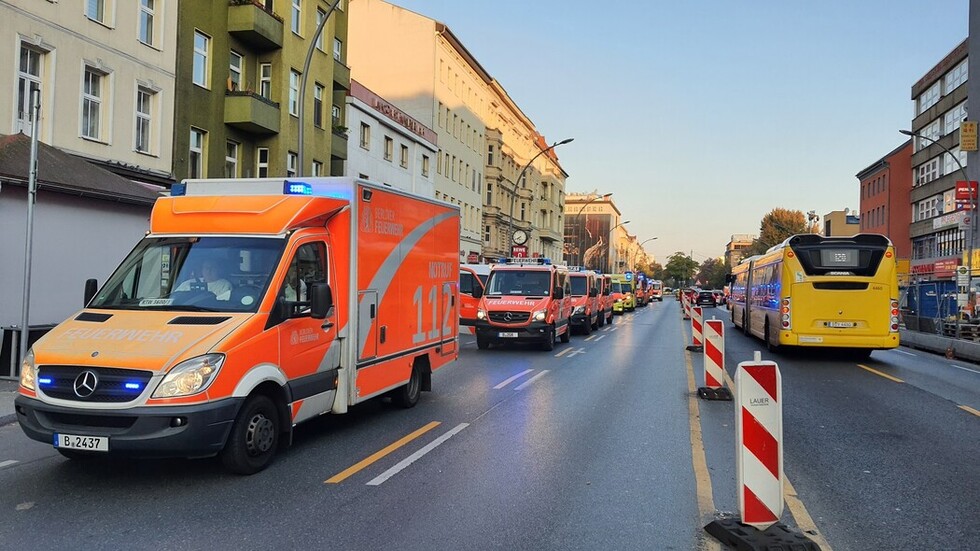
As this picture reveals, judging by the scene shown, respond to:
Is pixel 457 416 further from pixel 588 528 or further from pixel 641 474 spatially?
pixel 588 528

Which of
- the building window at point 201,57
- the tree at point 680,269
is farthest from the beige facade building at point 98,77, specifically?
the tree at point 680,269

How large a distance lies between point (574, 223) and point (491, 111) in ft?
230

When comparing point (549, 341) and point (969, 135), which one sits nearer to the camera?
point (549, 341)

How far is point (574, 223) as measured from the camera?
425ft

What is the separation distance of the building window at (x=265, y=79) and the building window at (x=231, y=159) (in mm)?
2375

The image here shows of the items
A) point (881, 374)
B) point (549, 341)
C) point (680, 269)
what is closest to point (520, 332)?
point (549, 341)

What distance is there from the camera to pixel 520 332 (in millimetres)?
18125

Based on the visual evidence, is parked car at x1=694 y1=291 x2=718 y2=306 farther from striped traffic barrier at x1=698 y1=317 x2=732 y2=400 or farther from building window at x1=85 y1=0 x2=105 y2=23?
striped traffic barrier at x1=698 y1=317 x2=732 y2=400

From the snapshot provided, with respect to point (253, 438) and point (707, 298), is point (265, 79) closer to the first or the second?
point (253, 438)

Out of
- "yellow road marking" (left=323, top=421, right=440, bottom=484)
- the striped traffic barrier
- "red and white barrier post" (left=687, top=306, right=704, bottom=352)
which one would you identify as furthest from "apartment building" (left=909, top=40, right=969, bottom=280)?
"yellow road marking" (left=323, top=421, right=440, bottom=484)

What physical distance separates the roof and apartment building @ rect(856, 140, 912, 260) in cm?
5635

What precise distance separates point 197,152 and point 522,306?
37.4 feet

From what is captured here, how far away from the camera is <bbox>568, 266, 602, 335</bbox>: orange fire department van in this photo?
80.7ft

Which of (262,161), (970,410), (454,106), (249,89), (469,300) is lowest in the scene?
(970,410)
